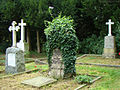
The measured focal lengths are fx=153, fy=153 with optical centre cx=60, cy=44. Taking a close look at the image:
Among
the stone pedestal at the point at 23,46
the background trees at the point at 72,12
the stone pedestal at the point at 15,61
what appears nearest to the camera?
the stone pedestal at the point at 15,61

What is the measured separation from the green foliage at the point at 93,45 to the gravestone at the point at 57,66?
8.12 metres

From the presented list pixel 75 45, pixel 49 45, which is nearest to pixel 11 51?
pixel 49 45

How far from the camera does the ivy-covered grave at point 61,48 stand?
5711 millimetres

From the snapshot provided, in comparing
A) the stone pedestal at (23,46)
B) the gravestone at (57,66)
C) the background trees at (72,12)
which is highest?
the background trees at (72,12)

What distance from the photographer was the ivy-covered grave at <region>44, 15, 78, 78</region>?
5.71 metres

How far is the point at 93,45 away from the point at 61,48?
889 cm

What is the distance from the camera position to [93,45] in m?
A: 14.1

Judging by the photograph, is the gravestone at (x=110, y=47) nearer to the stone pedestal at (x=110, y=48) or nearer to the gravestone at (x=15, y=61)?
the stone pedestal at (x=110, y=48)

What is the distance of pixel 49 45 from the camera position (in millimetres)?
6035

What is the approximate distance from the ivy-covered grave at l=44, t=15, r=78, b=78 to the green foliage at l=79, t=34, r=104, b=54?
8.03m

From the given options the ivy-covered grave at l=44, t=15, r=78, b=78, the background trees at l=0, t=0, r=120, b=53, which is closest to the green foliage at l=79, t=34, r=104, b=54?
the background trees at l=0, t=0, r=120, b=53

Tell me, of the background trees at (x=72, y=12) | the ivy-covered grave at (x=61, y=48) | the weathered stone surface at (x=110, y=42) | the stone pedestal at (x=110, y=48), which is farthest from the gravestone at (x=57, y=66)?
the background trees at (x=72, y=12)

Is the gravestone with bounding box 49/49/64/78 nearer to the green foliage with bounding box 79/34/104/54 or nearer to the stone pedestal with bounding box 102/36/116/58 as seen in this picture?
the stone pedestal with bounding box 102/36/116/58

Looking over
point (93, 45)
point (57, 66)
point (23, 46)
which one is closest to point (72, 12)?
point (93, 45)
